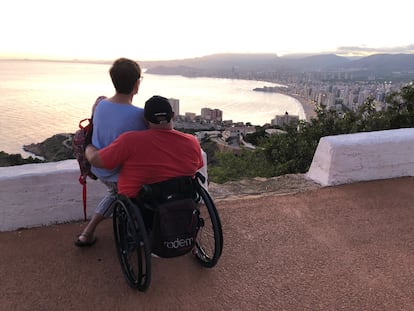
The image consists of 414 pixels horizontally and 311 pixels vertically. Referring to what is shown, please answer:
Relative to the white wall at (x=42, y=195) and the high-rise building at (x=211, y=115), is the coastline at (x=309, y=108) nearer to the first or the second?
the white wall at (x=42, y=195)

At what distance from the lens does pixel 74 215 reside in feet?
10.4

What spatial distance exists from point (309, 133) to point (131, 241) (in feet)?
23.2

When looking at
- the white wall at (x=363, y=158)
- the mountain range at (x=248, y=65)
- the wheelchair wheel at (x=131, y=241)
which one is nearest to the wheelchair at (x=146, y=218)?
the wheelchair wheel at (x=131, y=241)

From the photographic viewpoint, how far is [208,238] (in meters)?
2.96

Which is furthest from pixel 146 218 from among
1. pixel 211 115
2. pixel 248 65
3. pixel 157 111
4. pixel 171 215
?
pixel 248 65

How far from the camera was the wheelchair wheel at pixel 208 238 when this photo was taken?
90.7 inches

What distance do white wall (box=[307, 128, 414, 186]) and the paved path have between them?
0.66 meters

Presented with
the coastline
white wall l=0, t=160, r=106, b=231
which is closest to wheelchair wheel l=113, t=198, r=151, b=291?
white wall l=0, t=160, r=106, b=231

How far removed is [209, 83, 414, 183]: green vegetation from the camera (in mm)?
6707

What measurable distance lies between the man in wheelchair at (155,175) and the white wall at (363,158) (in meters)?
2.30

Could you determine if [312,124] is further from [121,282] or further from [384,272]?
[121,282]

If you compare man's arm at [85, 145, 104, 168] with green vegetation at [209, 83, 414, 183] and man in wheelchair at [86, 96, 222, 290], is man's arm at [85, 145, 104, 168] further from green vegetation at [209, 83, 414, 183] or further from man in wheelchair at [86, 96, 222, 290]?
green vegetation at [209, 83, 414, 183]

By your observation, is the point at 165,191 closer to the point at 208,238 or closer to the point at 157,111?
the point at 157,111

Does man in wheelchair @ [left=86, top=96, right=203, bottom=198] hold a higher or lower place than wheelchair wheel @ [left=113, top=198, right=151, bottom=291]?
higher
